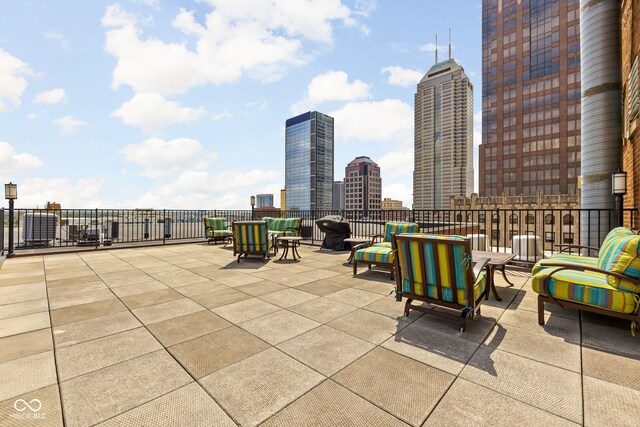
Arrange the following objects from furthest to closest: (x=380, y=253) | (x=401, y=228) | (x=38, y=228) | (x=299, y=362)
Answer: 1. (x=38, y=228)
2. (x=401, y=228)
3. (x=380, y=253)
4. (x=299, y=362)

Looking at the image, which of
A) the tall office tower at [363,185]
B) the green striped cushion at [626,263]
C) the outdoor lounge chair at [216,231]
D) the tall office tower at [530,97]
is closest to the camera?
the green striped cushion at [626,263]

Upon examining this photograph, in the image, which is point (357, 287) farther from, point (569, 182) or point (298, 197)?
point (298, 197)

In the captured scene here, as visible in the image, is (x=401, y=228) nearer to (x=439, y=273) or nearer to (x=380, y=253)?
(x=380, y=253)

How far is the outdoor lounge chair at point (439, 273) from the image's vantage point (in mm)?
3156

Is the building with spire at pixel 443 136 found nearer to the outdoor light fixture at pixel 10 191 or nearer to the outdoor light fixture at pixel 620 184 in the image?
the outdoor light fixture at pixel 620 184

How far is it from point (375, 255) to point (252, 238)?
350 centimetres

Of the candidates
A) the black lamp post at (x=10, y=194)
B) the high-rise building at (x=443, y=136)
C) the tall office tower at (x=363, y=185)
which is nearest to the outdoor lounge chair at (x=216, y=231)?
the black lamp post at (x=10, y=194)

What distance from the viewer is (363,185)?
131625 mm

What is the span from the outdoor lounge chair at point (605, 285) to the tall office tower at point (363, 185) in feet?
411

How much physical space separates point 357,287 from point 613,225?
6876 millimetres

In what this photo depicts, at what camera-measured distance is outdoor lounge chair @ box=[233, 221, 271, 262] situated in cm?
756

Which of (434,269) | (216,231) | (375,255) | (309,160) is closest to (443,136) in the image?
(309,160)

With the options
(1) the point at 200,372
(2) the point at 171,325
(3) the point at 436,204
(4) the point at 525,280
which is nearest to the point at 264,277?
(2) the point at 171,325

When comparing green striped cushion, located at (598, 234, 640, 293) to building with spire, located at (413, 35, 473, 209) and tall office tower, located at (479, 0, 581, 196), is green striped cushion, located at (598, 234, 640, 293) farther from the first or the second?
building with spire, located at (413, 35, 473, 209)
